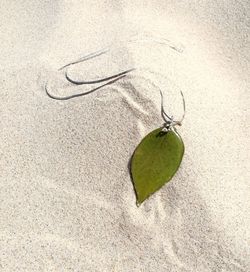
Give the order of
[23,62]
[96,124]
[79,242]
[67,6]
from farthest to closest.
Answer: [67,6], [23,62], [96,124], [79,242]

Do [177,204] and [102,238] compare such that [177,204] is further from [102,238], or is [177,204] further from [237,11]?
[237,11]

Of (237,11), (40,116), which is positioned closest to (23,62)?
(40,116)

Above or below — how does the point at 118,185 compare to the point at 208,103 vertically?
below

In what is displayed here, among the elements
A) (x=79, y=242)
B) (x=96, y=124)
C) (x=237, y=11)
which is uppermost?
(x=237, y=11)
